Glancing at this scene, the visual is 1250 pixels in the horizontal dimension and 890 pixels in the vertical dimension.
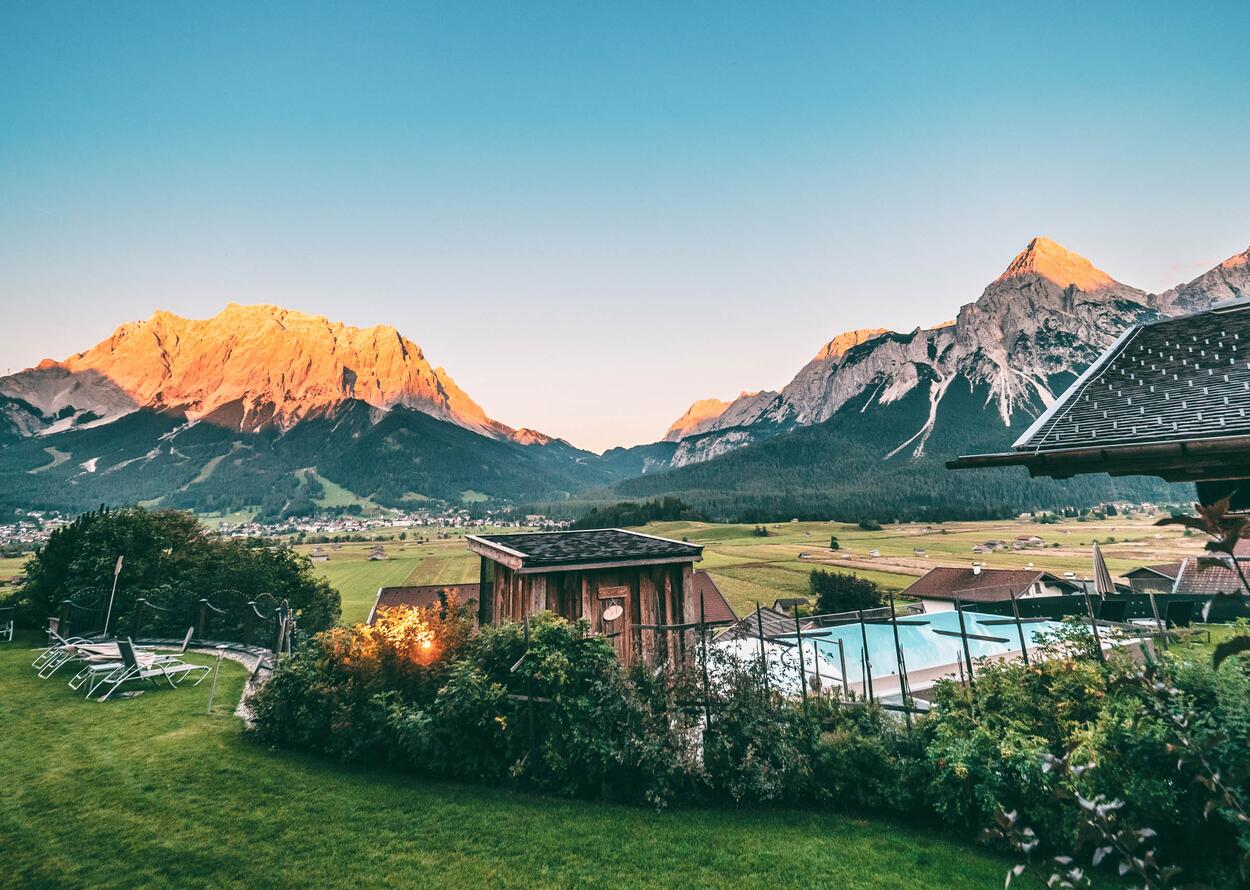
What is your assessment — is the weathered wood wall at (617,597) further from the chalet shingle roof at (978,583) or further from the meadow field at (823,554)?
the meadow field at (823,554)

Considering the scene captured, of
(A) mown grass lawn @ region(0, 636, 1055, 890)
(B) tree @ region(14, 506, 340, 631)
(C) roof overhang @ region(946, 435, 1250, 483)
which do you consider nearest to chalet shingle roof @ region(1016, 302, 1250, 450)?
(C) roof overhang @ region(946, 435, 1250, 483)

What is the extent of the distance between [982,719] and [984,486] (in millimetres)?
176271

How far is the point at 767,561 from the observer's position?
8612 cm

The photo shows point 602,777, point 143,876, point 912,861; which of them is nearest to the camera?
point 143,876

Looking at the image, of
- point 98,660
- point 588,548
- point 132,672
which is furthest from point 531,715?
point 98,660

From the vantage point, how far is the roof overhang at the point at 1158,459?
517 cm

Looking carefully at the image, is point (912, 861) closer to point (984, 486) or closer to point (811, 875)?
point (811, 875)

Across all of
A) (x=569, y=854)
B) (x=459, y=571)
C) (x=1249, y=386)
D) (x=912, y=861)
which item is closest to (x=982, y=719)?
(x=912, y=861)

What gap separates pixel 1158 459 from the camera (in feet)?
18.2

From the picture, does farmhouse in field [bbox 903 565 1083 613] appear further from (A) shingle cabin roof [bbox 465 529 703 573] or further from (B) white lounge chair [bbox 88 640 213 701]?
(B) white lounge chair [bbox 88 640 213 701]

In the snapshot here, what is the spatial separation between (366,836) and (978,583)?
1959 inches

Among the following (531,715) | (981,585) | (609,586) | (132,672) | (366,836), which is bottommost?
(981,585)

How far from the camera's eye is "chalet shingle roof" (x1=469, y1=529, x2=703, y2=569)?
1357cm

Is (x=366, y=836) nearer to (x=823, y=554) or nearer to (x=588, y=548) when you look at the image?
(x=588, y=548)
